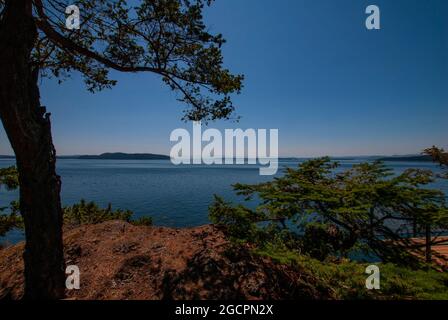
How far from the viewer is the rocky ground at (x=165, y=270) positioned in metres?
3.62

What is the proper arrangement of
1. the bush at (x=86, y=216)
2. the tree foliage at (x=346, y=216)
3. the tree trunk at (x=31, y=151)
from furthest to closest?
the bush at (x=86, y=216), the tree foliage at (x=346, y=216), the tree trunk at (x=31, y=151)

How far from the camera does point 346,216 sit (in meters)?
5.47

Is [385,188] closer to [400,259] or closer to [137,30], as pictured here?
[400,259]

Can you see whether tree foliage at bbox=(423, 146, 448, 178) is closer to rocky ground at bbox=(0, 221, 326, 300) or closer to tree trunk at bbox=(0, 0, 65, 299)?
rocky ground at bbox=(0, 221, 326, 300)

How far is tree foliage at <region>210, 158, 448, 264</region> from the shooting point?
4.89 meters

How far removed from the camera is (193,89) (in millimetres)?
5949

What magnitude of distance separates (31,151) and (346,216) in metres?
6.81

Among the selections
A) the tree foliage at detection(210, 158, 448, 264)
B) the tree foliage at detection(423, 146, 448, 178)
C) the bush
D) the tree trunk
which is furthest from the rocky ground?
the tree foliage at detection(423, 146, 448, 178)

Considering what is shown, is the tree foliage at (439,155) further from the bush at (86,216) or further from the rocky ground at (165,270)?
the bush at (86,216)

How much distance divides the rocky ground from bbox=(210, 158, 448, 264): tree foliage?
936 mm

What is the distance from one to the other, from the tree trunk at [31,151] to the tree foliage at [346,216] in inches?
143

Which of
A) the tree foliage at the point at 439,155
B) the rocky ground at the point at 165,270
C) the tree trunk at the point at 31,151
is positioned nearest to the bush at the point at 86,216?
the rocky ground at the point at 165,270

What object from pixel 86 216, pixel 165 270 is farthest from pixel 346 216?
pixel 86 216

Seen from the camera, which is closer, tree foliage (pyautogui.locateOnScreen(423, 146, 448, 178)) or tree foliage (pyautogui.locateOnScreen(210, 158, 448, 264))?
tree foliage (pyautogui.locateOnScreen(210, 158, 448, 264))
